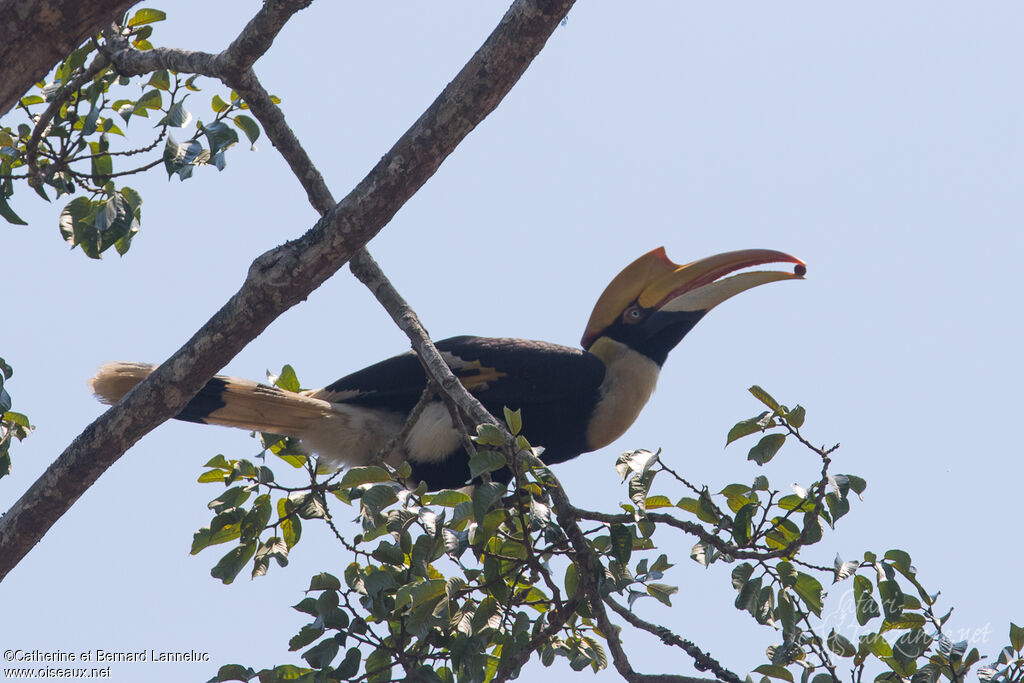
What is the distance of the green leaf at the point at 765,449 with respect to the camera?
250cm

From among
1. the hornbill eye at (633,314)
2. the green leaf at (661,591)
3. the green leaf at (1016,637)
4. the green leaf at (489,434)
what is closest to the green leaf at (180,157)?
the green leaf at (489,434)

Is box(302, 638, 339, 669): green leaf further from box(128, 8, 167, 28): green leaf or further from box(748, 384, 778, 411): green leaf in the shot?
box(128, 8, 167, 28): green leaf

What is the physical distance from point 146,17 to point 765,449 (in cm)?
257

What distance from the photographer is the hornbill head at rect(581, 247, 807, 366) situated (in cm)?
484

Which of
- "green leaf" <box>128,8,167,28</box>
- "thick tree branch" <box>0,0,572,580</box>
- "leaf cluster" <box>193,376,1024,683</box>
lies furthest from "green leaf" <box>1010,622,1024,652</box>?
"green leaf" <box>128,8,167,28</box>

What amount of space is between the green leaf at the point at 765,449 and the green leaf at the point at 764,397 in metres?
0.08

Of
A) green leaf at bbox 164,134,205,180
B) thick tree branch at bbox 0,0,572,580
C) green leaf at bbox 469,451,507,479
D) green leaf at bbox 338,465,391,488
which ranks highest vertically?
green leaf at bbox 164,134,205,180

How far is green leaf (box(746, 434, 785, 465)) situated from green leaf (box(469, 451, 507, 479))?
24.7 inches

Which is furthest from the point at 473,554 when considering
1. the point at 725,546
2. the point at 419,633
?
the point at 725,546

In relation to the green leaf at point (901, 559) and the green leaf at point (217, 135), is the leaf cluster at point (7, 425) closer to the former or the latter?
the green leaf at point (217, 135)

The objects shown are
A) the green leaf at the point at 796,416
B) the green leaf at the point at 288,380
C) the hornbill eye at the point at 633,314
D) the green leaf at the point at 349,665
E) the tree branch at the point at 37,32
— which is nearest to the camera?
the tree branch at the point at 37,32

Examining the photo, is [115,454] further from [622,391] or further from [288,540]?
[622,391]

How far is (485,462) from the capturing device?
254 centimetres

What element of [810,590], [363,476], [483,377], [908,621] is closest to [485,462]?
[363,476]
